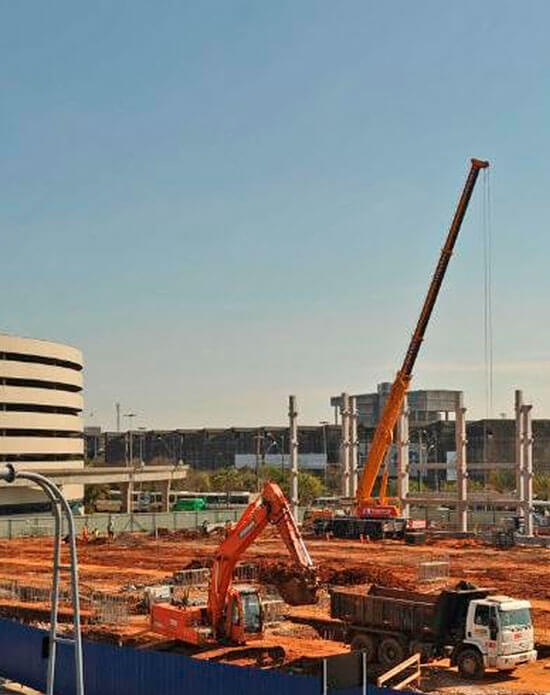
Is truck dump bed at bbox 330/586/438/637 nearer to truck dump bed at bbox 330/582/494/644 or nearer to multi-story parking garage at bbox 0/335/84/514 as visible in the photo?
truck dump bed at bbox 330/582/494/644

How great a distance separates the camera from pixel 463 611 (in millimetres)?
30266

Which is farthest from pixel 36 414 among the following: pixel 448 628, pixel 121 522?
pixel 448 628

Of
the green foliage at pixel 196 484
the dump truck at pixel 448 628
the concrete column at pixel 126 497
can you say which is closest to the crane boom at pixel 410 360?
the concrete column at pixel 126 497

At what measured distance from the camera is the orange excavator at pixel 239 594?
107 ft

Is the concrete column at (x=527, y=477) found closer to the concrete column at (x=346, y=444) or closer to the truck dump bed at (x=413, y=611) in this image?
the concrete column at (x=346, y=444)

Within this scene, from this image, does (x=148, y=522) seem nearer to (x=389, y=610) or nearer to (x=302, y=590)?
(x=302, y=590)

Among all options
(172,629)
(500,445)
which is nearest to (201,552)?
(172,629)

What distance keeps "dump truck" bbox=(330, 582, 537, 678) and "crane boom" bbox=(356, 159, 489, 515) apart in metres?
49.8

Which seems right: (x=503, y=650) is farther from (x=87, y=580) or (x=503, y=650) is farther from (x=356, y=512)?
(x=356, y=512)

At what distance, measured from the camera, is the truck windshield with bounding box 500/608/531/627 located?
1142 inches

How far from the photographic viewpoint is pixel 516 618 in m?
29.4

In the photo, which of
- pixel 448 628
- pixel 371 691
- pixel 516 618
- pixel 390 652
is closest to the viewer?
pixel 371 691

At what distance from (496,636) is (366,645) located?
16.0 feet

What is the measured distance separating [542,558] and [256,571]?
24.9 metres
